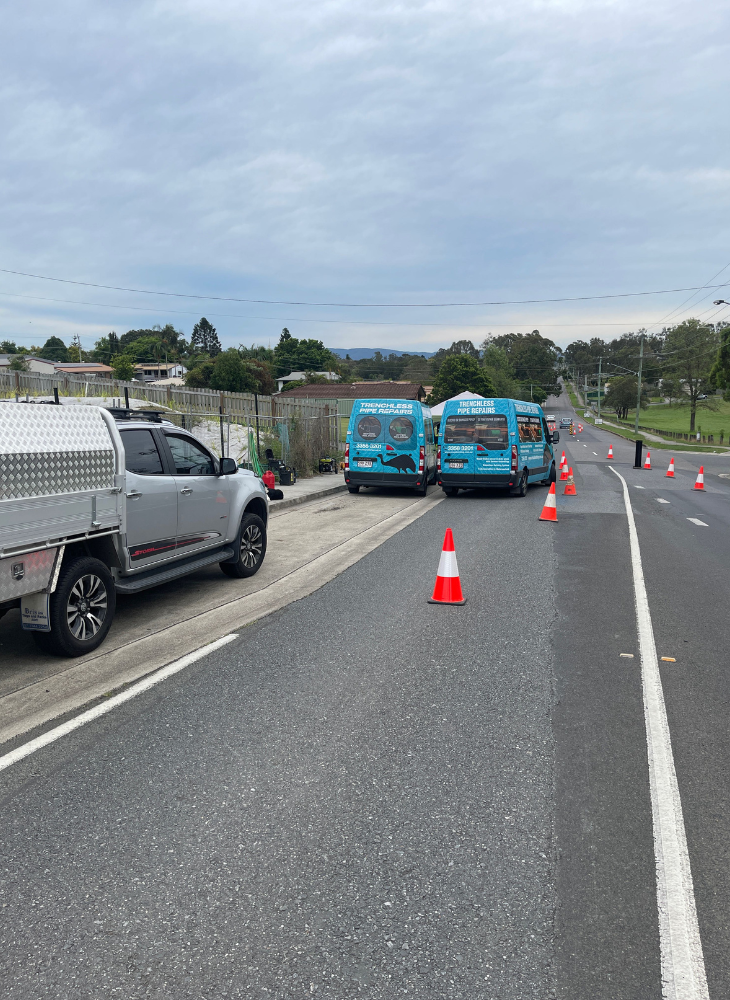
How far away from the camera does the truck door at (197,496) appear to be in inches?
288

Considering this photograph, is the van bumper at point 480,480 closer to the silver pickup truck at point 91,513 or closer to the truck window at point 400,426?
the truck window at point 400,426

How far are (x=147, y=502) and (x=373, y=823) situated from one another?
417cm

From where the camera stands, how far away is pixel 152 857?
3.11 metres

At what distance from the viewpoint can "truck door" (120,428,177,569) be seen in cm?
649

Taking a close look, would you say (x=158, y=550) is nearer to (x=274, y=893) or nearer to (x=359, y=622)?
(x=359, y=622)

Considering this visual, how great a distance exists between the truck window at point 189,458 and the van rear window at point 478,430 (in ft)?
33.8

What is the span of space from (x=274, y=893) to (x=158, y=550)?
447 cm

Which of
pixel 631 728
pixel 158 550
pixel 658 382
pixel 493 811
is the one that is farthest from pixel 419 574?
pixel 658 382

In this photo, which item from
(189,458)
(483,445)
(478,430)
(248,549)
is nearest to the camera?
(189,458)

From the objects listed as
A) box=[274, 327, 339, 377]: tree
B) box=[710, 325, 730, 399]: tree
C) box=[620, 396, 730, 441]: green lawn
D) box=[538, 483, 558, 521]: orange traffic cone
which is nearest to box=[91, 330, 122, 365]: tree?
box=[274, 327, 339, 377]: tree

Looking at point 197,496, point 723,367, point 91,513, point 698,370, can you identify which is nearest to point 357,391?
point 698,370

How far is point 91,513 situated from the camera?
19.1 feet

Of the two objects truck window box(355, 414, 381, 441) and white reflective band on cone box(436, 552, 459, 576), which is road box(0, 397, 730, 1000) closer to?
white reflective band on cone box(436, 552, 459, 576)

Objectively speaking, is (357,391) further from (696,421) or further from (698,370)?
(696,421)
